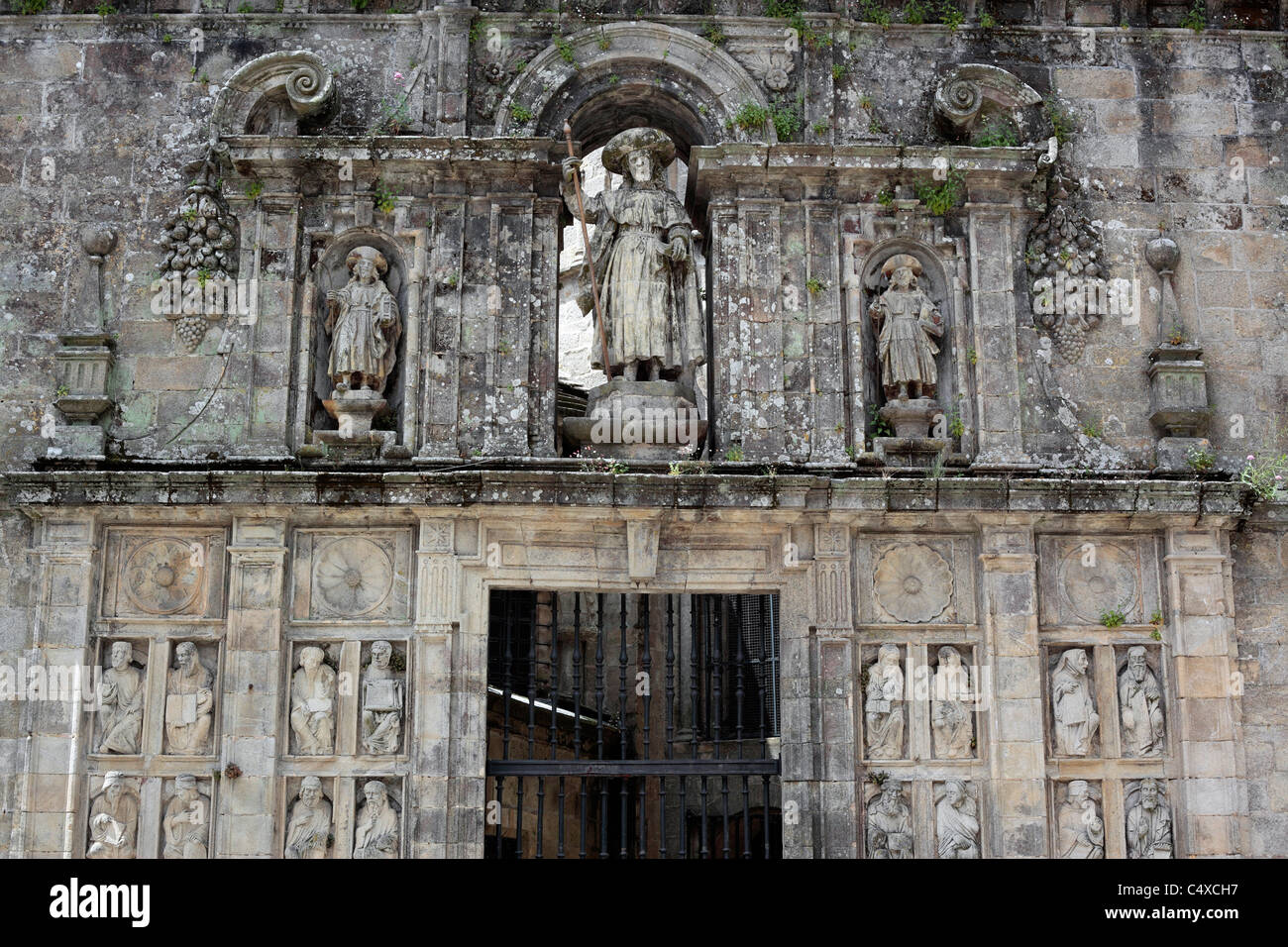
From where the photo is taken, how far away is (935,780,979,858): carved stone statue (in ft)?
39.6

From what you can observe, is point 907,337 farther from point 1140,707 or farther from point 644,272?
point 1140,707

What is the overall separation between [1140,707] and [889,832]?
2029 mm

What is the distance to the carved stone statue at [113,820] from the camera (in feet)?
39.1

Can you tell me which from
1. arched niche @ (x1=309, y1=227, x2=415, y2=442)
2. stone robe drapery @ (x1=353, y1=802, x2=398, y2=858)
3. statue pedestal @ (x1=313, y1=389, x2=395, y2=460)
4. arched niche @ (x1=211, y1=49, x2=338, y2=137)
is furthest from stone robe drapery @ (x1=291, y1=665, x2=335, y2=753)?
arched niche @ (x1=211, y1=49, x2=338, y2=137)

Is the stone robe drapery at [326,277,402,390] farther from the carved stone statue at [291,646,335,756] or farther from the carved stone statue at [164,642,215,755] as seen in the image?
the carved stone statue at [164,642,215,755]

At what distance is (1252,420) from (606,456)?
192 inches

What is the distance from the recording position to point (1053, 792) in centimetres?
1226

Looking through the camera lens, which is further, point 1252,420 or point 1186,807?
point 1252,420

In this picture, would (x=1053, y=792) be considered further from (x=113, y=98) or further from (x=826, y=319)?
(x=113, y=98)

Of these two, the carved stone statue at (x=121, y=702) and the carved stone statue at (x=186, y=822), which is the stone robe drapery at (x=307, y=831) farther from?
the carved stone statue at (x=121, y=702)

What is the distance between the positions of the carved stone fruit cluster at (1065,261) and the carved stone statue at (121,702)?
7.16 metres

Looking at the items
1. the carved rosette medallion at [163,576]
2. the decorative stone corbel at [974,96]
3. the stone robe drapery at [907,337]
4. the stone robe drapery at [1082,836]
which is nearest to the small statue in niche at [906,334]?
the stone robe drapery at [907,337]

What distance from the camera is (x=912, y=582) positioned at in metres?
12.6
